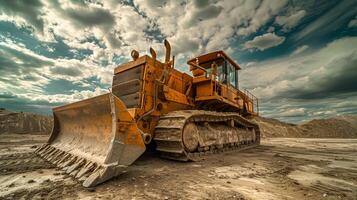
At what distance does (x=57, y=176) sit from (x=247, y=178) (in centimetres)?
321

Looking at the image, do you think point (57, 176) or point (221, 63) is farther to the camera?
point (221, 63)

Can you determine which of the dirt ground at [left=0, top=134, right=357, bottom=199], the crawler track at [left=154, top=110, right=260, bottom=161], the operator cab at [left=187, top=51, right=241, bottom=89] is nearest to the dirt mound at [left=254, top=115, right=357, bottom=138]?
the operator cab at [left=187, top=51, right=241, bottom=89]

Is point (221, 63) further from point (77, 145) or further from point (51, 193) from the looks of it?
point (51, 193)

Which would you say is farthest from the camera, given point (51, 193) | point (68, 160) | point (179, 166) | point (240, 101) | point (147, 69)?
point (240, 101)

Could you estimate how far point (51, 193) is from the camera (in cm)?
237

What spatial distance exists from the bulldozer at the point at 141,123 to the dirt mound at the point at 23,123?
46.5 ft

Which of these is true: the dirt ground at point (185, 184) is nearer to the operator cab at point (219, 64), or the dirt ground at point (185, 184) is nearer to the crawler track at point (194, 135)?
the crawler track at point (194, 135)

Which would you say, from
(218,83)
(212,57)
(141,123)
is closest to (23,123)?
(141,123)

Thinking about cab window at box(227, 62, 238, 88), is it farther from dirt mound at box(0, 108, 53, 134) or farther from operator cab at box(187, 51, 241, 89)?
dirt mound at box(0, 108, 53, 134)

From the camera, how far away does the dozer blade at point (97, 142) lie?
2.92 meters

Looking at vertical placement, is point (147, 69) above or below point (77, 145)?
above

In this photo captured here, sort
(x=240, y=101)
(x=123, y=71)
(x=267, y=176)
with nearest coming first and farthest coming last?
(x=267, y=176) < (x=123, y=71) < (x=240, y=101)

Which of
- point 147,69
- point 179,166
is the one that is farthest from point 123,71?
point 179,166

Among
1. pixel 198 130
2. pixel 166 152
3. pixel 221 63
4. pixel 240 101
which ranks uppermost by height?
pixel 221 63
